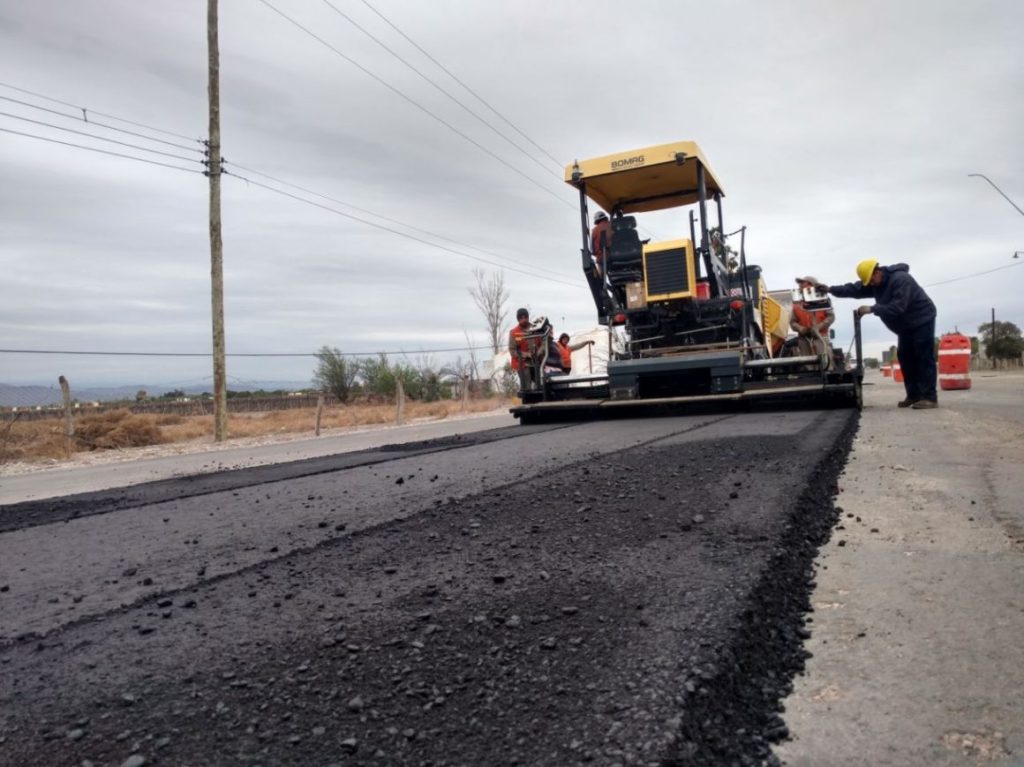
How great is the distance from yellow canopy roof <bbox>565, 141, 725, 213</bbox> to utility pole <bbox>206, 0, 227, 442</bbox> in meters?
8.02

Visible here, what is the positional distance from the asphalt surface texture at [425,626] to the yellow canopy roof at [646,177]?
22.8 ft

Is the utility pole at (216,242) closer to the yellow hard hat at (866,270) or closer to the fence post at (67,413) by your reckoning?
the fence post at (67,413)

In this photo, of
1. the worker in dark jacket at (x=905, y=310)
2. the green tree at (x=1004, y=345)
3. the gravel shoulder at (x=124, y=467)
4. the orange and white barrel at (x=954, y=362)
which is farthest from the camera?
the green tree at (x=1004, y=345)

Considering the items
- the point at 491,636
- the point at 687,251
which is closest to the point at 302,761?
the point at 491,636

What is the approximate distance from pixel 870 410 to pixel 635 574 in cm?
930

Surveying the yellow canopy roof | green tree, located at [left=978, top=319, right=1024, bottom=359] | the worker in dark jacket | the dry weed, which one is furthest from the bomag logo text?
green tree, located at [left=978, top=319, right=1024, bottom=359]

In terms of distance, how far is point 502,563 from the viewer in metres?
2.93

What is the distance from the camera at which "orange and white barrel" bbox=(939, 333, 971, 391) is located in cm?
1702

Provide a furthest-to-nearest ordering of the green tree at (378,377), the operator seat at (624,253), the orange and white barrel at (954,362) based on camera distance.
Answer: the green tree at (378,377) → the orange and white barrel at (954,362) → the operator seat at (624,253)

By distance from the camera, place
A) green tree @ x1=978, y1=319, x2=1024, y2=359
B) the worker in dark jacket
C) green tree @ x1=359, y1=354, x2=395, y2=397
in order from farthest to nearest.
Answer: green tree @ x1=978, y1=319, x2=1024, y2=359 < green tree @ x1=359, y1=354, x2=395, y2=397 < the worker in dark jacket

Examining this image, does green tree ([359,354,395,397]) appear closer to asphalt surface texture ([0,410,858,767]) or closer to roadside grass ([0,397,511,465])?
roadside grass ([0,397,511,465])

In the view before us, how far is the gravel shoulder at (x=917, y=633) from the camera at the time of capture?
1643 mm

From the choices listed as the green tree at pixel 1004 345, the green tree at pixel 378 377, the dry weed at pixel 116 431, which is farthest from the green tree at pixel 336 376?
the green tree at pixel 1004 345

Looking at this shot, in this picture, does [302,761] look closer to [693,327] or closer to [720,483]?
[720,483]
